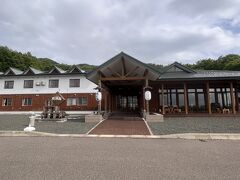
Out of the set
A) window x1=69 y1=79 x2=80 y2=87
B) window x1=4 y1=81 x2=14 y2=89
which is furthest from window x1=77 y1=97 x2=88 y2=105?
window x1=4 y1=81 x2=14 y2=89

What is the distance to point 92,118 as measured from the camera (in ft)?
44.4

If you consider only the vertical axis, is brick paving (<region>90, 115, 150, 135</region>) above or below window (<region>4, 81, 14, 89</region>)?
below

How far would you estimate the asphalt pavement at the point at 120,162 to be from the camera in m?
3.94

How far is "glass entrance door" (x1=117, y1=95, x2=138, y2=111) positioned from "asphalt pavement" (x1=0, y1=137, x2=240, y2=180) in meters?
17.8

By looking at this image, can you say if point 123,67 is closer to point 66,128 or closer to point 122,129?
point 122,129

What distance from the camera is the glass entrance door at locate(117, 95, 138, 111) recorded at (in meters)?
24.5

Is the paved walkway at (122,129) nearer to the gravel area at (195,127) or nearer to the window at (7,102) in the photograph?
the gravel area at (195,127)

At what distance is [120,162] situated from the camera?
15.8 feet

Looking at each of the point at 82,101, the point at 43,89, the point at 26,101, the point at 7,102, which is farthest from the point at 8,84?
the point at 82,101

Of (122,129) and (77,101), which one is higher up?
(77,101)

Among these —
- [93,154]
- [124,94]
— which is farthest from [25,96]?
[93,154]

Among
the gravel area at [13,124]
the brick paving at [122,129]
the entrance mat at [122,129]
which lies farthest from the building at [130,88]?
the gravel area at [13,124]

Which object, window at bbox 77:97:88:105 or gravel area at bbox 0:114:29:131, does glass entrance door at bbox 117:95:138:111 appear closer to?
window at bbox 77:97:88:105

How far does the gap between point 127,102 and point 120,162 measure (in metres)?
20.1
